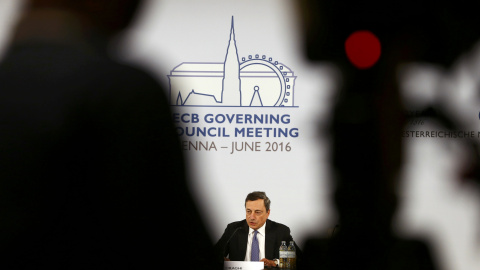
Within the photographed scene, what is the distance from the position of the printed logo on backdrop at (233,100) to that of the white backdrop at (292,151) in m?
0.03

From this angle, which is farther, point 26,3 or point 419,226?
point 26,3

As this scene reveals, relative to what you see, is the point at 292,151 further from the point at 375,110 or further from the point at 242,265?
the point at 242,265

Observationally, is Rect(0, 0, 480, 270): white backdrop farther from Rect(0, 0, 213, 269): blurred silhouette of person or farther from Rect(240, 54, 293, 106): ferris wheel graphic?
Rect(0, 0, 213, 269): blurred silhouette of person

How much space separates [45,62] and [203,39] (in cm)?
95

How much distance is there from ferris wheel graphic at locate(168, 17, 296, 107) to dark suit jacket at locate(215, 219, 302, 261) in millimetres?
711

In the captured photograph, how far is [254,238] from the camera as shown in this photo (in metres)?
3.95

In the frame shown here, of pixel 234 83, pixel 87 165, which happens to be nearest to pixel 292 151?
pixel 234 83

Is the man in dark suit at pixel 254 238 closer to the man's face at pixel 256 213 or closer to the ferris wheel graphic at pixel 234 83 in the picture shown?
the man's face at pixel 256 213

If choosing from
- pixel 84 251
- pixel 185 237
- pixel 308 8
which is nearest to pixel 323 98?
pixel 308 8

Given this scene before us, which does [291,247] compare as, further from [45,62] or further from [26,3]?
[26,3]

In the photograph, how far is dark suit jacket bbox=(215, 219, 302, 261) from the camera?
3.93 meters

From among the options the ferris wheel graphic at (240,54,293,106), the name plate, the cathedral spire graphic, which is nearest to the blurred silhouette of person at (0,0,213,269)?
the name plate

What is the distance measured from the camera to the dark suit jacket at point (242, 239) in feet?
12.9

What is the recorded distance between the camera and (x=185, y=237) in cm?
396
